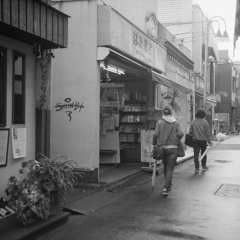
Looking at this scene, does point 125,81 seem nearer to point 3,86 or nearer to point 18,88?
point 18,88

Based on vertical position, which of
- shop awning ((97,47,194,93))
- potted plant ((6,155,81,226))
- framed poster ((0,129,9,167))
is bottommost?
potted plant ((6,155,81,226))

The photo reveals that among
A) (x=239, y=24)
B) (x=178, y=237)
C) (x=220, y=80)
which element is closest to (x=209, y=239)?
(x=178, y=237)

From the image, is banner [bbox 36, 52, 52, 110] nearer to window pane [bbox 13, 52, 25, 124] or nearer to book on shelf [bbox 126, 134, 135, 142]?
window pane [bbox 13, 52, 25, 124]

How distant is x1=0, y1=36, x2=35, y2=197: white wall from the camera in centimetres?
675

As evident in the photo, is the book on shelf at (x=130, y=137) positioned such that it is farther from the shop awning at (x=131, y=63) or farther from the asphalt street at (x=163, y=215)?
the asphalt street at (x=163, y=215)

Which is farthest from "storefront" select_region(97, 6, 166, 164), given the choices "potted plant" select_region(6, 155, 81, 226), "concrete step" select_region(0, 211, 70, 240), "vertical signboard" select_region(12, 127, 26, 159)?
"concrete step" select_region(0, 211, 70, 240)

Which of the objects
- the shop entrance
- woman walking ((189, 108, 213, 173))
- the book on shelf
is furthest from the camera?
the book on shelf

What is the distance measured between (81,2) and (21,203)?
224 inches

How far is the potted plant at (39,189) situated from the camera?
5.89 metres

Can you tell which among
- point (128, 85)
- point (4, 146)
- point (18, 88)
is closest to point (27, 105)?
point (18, 88)

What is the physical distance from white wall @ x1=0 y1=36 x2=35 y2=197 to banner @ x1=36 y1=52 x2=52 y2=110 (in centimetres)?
9

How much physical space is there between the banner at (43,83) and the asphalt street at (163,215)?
2227 mm

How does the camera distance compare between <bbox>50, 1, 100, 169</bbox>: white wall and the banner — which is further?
<bbox>50, 1, 100, 169</bbox>: white wall

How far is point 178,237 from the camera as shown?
18.5 feet
